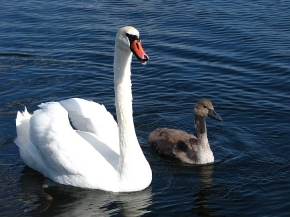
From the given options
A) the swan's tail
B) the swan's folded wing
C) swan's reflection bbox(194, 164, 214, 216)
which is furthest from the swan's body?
the swan's tail

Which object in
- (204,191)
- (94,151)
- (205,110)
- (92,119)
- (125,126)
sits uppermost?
(125,126)

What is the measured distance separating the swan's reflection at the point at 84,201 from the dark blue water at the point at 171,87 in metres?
0.02

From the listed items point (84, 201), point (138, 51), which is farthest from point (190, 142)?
point (138, 51)

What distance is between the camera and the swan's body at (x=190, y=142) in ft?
37.9

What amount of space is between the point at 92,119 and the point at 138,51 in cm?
248

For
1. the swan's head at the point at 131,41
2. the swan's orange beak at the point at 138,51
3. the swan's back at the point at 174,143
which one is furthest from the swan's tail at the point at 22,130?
the swan's orange beak at the point at 138,51

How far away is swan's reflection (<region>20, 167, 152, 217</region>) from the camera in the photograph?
9.84 meters

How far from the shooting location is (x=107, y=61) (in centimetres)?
1711

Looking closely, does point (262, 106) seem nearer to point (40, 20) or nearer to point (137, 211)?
point (137, 211)

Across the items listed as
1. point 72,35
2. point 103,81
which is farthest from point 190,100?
point 72,35

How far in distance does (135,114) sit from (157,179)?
9.70 feet

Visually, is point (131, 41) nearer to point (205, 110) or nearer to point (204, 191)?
point (204, 191)

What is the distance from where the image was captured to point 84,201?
33.3 ft

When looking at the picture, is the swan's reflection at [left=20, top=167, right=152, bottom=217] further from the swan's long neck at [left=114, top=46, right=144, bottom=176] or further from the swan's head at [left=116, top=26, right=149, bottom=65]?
the swan's head at [left=116, top=26, right=149, bottom=65]
